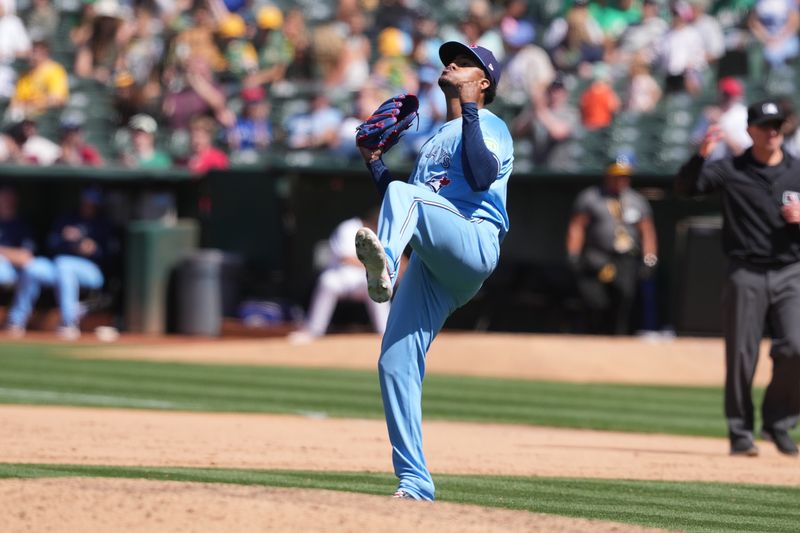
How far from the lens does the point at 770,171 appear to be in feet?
30.1

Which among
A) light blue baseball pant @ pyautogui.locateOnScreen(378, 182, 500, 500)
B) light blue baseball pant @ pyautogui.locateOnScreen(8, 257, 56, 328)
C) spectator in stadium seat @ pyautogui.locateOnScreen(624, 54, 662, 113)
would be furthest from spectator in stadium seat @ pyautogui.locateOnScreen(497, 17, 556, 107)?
light blue baseball pant @ pyautogui.locateOnScreen(378, 182, 500, 500)

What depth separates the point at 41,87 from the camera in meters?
20.1

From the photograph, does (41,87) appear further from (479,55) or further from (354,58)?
(479,55)

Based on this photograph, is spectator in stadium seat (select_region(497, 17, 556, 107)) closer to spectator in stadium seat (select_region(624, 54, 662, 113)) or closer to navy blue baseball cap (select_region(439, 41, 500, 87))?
spectator in stadium seat (select_region(624, 54, 662, 113))

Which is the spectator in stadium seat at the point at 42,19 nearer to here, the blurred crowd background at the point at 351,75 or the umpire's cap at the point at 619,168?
the blurred crowd background at the point at 351,75

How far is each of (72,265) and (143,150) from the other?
1.98 metres

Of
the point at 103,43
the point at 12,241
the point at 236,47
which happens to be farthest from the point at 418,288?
the point at 103,43

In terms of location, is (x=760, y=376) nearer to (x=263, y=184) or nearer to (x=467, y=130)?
(x=263, y=184)

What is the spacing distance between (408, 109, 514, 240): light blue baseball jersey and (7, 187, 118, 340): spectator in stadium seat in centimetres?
1110

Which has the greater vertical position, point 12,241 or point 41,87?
point 41,87

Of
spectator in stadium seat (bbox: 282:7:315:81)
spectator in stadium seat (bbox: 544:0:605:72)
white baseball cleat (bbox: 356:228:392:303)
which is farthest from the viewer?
spectator in stadium seat (bbox: 282:7:315:81)

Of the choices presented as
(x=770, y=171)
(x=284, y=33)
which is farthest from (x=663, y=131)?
(x=770, y=171)

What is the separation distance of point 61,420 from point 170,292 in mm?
7797

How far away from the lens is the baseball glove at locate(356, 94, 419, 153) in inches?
256
